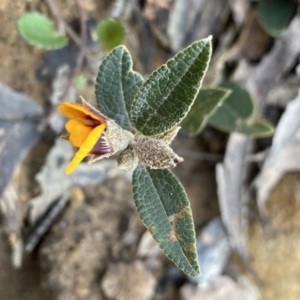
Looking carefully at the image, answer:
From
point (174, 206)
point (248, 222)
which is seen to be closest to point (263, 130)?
point (248, 222)

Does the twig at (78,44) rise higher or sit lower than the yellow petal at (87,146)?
lower

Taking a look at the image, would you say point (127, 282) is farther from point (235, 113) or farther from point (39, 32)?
point (39, 32)

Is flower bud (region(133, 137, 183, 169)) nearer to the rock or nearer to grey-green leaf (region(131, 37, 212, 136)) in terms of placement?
grey-green leaf (region(131, 37, 212, 136))

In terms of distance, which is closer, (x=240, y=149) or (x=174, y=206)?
(x=174, y=206)

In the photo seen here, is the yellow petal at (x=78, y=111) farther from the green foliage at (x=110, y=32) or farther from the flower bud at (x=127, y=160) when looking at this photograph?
the green foliage at (x=110, y=32)

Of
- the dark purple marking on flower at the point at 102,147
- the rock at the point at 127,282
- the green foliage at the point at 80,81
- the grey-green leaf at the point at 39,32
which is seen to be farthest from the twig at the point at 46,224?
the dark purple marking on flower at the point at 102,147

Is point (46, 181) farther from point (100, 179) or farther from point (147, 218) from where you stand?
point (147, 218)
